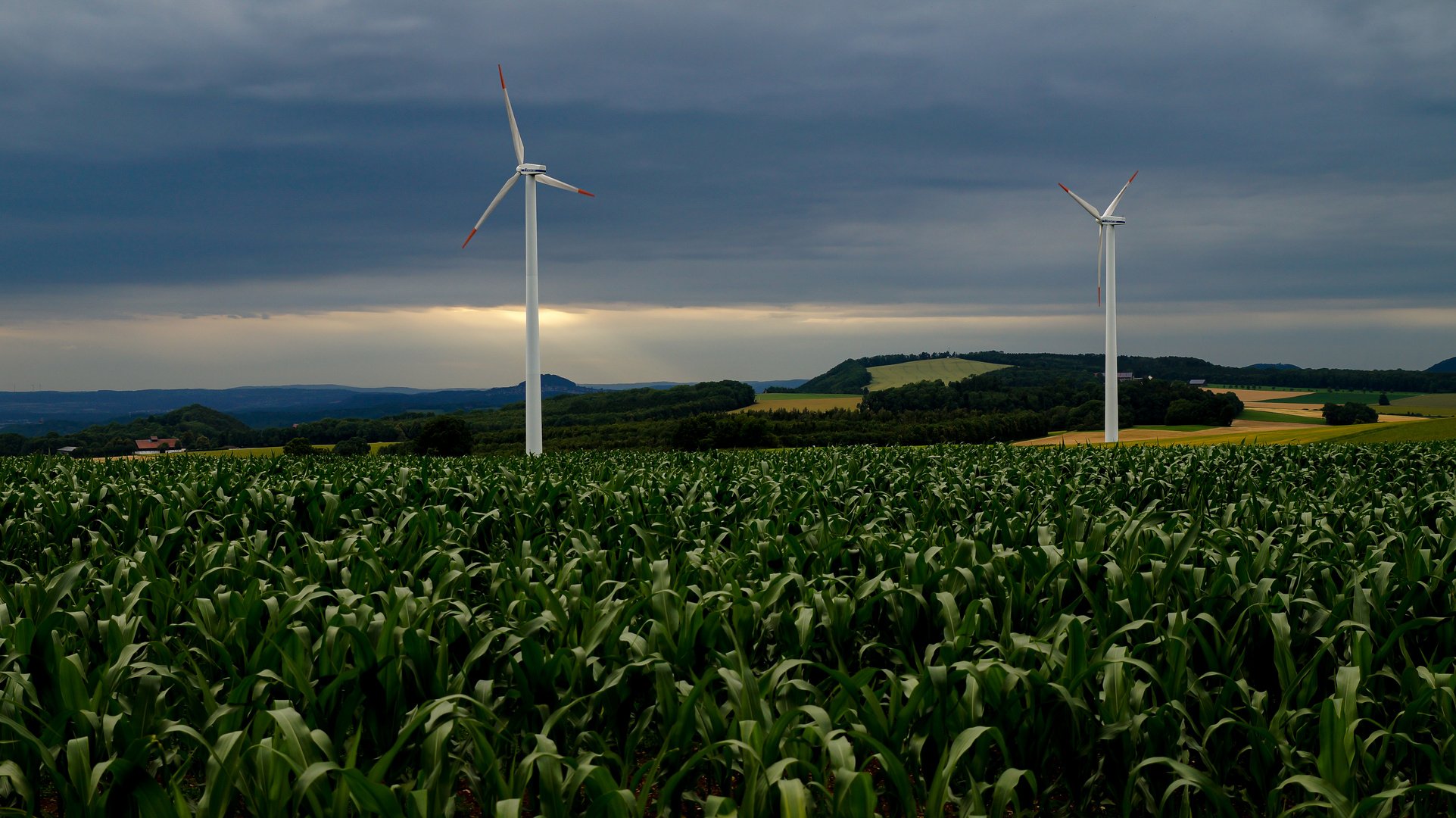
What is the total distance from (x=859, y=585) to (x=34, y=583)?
6791 millimetres

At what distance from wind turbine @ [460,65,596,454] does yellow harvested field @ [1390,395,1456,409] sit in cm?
12056

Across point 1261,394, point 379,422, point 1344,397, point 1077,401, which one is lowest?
point 379,422

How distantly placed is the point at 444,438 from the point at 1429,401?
133483 mm

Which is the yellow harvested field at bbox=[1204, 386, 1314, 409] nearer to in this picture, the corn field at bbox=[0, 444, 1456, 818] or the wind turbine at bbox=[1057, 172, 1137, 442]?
the wind turbine at bbox=[1057, 172, 1137, 442]

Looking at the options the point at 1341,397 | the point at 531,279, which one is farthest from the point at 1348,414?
the point at 531,279

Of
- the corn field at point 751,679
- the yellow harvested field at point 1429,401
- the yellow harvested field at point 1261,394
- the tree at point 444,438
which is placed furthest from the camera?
the yellow harvested field at point 1261,394

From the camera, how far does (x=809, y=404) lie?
121 m

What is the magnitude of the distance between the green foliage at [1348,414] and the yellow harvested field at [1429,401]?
58.3 feet

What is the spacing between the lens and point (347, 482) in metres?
14.3

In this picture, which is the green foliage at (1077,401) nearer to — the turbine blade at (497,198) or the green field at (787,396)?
the green field at (787,396)

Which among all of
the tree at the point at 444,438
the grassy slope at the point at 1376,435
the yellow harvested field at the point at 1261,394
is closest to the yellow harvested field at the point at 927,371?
the yellow harvested field at the point at 1261,394

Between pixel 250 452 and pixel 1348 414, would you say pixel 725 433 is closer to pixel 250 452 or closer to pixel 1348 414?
pixel 250 452

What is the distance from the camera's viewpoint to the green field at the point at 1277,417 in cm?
9112

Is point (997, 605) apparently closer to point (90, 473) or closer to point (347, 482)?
point (347, 482)
